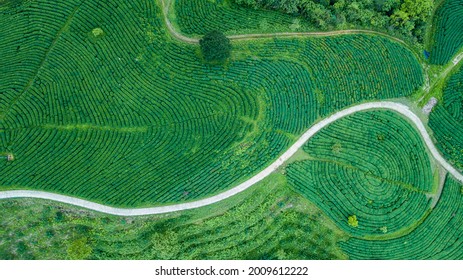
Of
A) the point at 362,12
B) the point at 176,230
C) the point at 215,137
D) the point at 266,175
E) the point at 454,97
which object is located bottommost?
the point at 176,230

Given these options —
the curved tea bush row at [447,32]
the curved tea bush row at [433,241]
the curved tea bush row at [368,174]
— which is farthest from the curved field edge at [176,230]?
the curved tea bush row at [447,32]

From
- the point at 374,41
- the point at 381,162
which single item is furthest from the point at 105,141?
the point at 374,41

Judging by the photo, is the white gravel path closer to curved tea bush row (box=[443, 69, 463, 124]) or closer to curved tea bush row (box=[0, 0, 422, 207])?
curved tea bush row (box=[0, 0, 422, 207])

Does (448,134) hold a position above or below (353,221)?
above

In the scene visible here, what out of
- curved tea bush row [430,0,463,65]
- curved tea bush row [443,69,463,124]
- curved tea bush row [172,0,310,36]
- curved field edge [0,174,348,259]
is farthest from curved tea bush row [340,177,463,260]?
curved tea bush row [172,0,310,36]

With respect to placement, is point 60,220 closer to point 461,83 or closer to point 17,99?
point 17,99

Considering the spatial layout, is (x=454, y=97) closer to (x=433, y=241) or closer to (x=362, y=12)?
(x=362, y=12)

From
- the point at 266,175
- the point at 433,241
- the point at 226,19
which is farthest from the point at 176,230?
the point at 433,241

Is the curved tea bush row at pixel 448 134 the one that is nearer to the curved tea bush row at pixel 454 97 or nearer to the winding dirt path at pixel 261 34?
the curved tea bush row at pixel 454 97
